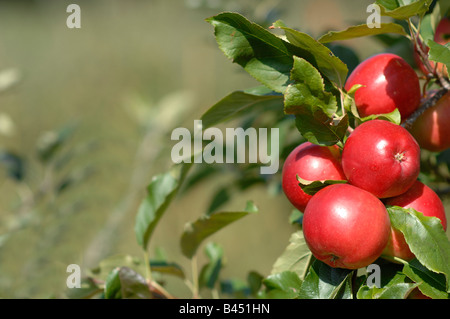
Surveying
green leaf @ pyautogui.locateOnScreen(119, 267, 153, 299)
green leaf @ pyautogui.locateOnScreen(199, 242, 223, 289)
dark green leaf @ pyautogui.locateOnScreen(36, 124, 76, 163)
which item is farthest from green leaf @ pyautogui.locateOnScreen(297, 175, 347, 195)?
dark green leaf @ pyautogui.locateOnScreen(36, 124, 76, 163)

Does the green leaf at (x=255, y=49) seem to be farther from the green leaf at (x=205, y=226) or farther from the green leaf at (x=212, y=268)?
the green leaf at (x=212, y=268)

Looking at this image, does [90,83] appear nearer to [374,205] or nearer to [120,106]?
[120,106]

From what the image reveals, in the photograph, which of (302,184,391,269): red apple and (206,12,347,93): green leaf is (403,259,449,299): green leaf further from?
(206,12,347,93): green leaf

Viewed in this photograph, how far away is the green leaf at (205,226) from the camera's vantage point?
0.53 m

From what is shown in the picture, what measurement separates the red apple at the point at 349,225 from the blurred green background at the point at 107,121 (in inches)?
15.5

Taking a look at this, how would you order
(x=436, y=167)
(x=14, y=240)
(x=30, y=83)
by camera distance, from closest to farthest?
(x=436, y=167)
(x=14, y=240)
(x=30, y=83)

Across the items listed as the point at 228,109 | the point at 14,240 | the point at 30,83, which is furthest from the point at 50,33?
the point at 228,109

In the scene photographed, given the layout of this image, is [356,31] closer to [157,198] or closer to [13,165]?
[157,198]

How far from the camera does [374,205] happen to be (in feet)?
1.28

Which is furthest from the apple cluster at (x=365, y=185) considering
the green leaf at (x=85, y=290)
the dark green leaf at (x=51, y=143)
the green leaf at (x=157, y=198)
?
the dark green leaf at (x=51, y=143)

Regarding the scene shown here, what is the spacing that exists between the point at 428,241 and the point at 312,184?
0.34ft

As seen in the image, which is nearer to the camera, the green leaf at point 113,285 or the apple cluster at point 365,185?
the apple cluster at point 365,185

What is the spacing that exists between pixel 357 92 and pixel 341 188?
0.39 feet

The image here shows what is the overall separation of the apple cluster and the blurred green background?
0.35 m
